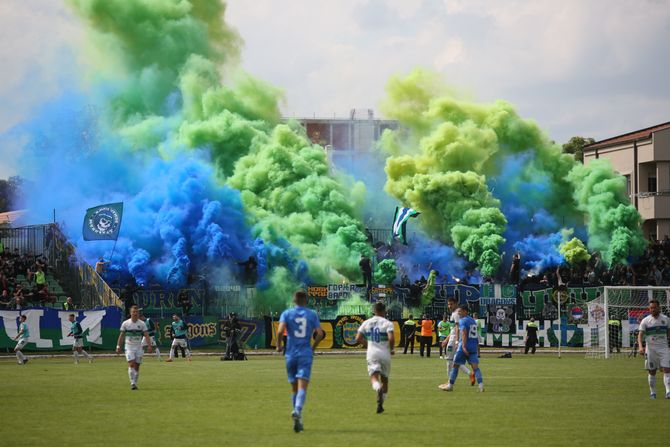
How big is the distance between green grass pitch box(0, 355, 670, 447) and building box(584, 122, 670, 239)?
44.6 metres

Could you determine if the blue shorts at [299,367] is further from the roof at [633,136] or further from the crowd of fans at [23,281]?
the roof at [633,136]

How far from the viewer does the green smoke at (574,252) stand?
73688mm

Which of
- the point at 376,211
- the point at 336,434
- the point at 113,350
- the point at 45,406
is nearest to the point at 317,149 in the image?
the point at 376,211

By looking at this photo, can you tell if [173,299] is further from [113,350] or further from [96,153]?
[96,153]

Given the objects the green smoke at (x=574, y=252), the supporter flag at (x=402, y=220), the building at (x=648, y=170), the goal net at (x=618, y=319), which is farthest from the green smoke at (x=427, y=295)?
the building at (x=648, y=170)

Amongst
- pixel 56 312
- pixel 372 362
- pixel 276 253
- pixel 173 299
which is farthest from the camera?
pixel 276 253

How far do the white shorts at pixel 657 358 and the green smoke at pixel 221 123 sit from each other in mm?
42514

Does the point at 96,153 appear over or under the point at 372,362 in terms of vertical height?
over

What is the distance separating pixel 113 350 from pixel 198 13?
3527 centimetres

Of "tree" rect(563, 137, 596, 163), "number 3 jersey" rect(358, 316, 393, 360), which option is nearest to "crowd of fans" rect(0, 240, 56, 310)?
"number 3 jersey" rect(358, 316, 393, 360)

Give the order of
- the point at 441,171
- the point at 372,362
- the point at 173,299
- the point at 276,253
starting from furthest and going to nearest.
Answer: the point at 441,171, the point at 276,253, the point at 173,299, the point at 372,362

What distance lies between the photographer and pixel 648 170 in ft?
263

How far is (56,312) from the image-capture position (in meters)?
48.2

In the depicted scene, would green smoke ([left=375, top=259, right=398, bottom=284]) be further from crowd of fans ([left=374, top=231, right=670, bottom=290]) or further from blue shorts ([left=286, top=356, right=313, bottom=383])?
blue shorts ([left=286, top=356, right=313, bottom=383])
